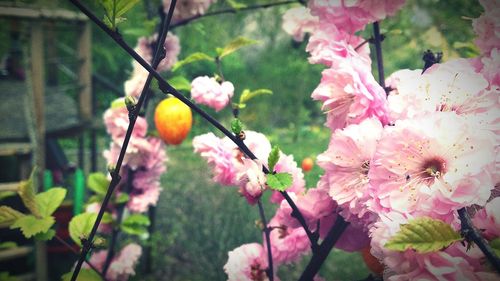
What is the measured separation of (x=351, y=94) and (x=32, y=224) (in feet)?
2.07

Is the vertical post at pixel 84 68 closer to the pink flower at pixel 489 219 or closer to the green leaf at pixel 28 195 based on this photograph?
the green leaf at pixel 28 195

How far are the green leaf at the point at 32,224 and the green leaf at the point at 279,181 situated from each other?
0.45 meters

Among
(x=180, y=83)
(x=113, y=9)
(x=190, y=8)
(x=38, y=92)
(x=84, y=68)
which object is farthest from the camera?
(x=84, y=68)

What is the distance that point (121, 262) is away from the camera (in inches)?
43.5

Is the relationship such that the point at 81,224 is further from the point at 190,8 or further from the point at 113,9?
the point at 190,8

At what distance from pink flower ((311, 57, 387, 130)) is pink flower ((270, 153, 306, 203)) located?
0.14 metres

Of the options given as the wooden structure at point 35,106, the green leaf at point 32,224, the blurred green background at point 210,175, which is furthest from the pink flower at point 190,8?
the wooden structure at point 35,106

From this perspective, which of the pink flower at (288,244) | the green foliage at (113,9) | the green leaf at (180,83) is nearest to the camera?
the green foliage at (113,9)

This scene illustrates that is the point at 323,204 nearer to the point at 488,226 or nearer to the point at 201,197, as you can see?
the point at 488,226

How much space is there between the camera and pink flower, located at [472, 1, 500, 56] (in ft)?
1.68

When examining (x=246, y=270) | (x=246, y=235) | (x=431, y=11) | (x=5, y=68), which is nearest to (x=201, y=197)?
(x=246, y=235)

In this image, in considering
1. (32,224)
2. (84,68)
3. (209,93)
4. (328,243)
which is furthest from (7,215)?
(84,68)

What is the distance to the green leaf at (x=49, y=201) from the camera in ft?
2.53

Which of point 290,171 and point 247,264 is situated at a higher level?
point 290,171
